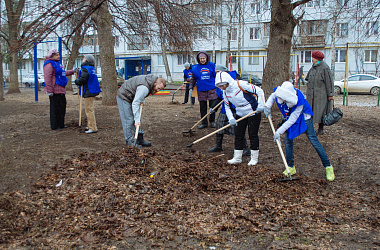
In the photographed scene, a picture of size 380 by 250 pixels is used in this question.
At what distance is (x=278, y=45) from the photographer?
875cm

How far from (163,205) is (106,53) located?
8875 millimetres

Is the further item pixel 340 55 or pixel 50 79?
pixel 340 55

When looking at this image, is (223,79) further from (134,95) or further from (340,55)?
(340,55)

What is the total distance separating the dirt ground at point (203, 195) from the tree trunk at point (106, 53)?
16.6 ft

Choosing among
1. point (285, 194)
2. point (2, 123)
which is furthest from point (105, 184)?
point (2, 123)

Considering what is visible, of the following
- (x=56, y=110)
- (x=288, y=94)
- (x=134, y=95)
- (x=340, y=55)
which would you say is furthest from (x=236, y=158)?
(x=340, y=55)

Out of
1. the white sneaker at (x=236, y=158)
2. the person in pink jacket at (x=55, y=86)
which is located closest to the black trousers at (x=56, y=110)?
the person in pink jacket at (x=55, y=86)

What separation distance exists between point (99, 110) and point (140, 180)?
22.9 ft

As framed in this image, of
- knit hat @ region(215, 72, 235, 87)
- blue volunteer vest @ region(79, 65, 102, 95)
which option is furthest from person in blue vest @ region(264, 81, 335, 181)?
blue volunteer vest @ region(79, 65, 102, 95)

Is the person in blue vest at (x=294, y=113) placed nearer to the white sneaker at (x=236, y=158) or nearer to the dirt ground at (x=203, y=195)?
the dirt ground at (x=203, y=195)

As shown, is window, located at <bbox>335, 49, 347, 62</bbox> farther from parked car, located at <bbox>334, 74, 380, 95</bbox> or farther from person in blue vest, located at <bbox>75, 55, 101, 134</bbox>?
person in blue vest, located at <bbox>75, 55, 101, 134</bbox>

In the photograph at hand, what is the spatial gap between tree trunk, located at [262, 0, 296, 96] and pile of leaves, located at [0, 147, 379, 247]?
4424mm

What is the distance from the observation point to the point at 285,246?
3.03 metres

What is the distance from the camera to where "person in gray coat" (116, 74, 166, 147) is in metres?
5.39
